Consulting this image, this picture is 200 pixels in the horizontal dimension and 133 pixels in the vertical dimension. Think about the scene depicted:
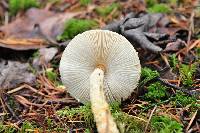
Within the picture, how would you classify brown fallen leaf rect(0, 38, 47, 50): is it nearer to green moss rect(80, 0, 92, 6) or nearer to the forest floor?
the forest floor

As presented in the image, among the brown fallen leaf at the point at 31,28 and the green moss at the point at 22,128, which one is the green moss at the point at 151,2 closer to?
the brown fallen leaf at the point at 31,28

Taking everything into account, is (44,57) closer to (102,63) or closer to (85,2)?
(102,63)

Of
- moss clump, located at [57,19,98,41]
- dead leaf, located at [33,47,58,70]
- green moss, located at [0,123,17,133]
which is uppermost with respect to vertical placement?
moss clump, located at [57,19,98,41]

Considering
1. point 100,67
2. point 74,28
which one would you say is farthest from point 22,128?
point 74,28

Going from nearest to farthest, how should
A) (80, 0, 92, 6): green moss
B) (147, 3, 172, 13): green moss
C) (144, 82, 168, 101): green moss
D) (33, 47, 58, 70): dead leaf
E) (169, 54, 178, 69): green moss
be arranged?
(144, 82, 168, 101): green moss
(169, 54, 178, 69): green moss
(33, 47, 58, 70): dead leaf
(147, 3, 172, 13): green moss
(80, 0, 92, 6): green moss

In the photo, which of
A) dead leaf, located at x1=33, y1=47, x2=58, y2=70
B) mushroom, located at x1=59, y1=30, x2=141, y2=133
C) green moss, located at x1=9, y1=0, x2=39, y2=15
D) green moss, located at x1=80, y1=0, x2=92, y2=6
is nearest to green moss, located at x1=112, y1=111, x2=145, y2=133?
mushroom, located at x1=59, y1=30, x2=141, y2=133

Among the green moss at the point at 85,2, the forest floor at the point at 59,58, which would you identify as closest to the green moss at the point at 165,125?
the forest floor at the point at 59,58

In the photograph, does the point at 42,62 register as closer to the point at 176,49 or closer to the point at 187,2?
the point at 176,49

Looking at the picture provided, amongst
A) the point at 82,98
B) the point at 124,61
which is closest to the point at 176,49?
the point at 124,61
